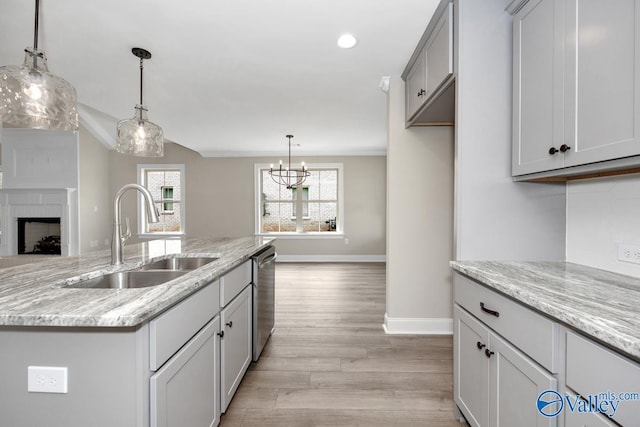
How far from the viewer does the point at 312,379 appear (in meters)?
2.25

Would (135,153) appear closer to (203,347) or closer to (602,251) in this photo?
(203,347)

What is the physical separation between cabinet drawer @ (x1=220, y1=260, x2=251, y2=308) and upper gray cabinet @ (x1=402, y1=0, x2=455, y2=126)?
5.70ft

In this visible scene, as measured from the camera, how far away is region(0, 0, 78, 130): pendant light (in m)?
1.69

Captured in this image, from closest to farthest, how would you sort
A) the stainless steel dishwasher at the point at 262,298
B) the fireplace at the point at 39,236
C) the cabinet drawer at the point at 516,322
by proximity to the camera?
the cabinet drawer at the point at 516,322
the stainless steel dishwasher at the point at 262,298
the fireplace at the point at 39,236

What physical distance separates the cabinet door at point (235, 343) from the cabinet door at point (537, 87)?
175 cm

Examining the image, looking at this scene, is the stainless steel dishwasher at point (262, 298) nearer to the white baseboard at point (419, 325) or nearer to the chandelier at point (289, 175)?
the white baseboard at point (419, 325)

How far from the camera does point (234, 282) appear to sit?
1906 mm

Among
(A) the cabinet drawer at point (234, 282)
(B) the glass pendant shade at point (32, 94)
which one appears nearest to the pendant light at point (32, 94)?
(B) the glass pendant shade at point (32, 94)

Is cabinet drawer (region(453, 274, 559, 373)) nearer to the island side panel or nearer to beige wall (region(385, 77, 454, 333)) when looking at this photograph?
the island side panel

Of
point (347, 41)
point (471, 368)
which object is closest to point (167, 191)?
point (347, 41)

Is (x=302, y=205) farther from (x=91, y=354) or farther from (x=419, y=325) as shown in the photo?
(x=91, y=354)

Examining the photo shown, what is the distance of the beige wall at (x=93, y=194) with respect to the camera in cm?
622

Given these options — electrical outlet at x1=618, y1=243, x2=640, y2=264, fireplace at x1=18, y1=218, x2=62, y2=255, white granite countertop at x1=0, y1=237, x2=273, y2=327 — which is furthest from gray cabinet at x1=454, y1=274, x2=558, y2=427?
fireplace at x1=18, y1=218, x2=62, y2=255

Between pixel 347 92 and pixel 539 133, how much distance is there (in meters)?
2.48
